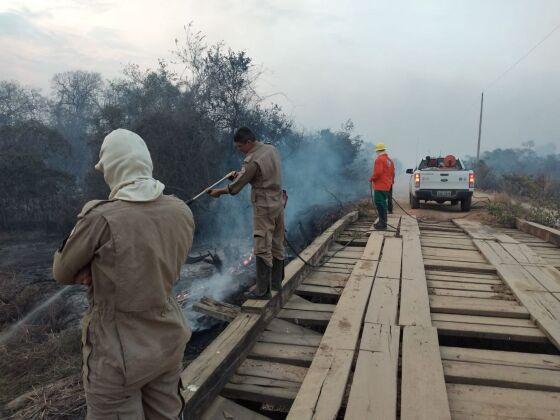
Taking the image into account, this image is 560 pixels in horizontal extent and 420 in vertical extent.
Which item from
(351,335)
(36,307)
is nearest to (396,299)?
(351,335)

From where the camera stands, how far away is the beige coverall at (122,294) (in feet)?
6.21

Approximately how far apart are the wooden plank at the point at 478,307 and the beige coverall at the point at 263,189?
1.86m

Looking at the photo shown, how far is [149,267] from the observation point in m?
1.99

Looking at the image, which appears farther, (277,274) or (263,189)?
(277,274)

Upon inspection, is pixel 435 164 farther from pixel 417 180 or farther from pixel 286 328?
pixel 286 328

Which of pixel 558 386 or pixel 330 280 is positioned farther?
pixel 330 280

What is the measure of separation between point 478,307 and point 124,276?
373 centimetres

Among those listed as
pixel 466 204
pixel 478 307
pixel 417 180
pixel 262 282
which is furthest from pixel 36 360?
pixel 466 204

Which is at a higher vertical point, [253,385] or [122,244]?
[122,244]

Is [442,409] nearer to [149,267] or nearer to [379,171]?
[149,267]

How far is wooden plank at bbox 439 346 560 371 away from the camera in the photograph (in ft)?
10.7

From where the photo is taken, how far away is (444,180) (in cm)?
1282

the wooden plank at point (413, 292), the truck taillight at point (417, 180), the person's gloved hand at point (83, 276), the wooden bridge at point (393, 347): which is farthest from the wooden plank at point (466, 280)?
the truck taillight at point (417, 180)

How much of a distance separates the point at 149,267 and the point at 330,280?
12.5 ft
